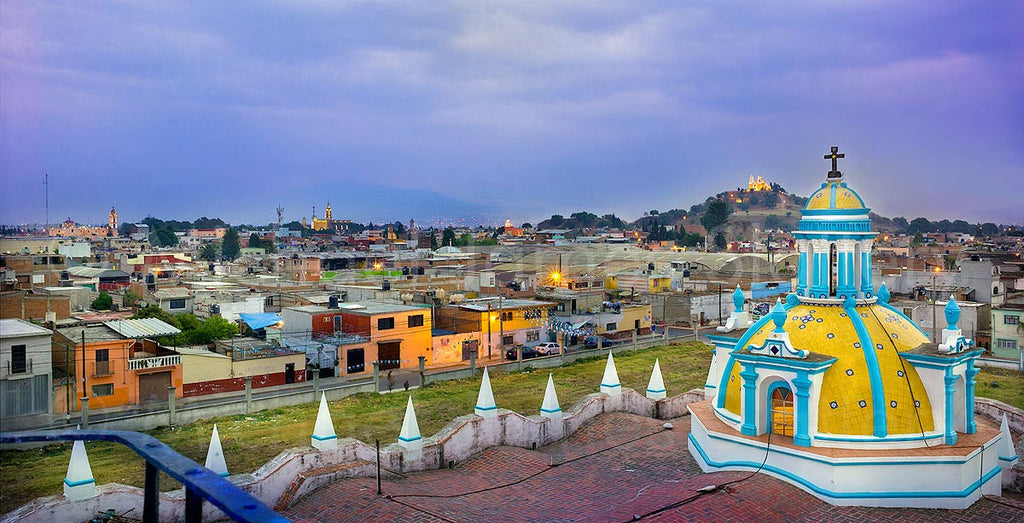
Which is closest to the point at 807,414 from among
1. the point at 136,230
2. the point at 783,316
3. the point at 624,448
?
the point at 783,316

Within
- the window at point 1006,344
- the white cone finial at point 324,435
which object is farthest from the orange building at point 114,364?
the window at point 1006,344

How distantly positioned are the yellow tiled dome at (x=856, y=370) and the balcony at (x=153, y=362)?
18772 mm

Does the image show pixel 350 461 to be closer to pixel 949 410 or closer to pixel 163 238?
pixel 949 410

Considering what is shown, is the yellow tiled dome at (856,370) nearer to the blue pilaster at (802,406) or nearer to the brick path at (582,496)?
the blue pilaster at (802,406)

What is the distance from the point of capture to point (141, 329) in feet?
83.9

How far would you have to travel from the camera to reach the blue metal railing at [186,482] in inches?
88.3

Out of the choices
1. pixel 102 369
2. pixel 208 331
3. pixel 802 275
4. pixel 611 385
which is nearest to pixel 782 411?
pixel 802 275

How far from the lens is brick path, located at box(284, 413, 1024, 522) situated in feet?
37.1

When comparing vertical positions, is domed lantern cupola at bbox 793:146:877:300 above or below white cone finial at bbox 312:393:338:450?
above

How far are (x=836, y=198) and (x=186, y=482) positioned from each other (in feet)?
46.2

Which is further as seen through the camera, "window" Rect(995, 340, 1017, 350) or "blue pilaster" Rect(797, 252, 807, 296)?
"window" Rect(995, 340, 1017, 350)

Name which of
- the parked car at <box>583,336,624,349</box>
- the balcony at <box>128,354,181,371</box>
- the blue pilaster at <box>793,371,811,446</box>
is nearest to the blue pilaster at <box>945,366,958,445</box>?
the blue pilaster at <box>793,371,811,446</box>

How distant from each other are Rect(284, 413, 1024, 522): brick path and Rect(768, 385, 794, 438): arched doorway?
1.08 m

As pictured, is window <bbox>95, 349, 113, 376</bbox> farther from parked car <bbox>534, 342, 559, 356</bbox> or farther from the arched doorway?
the arched doorway
